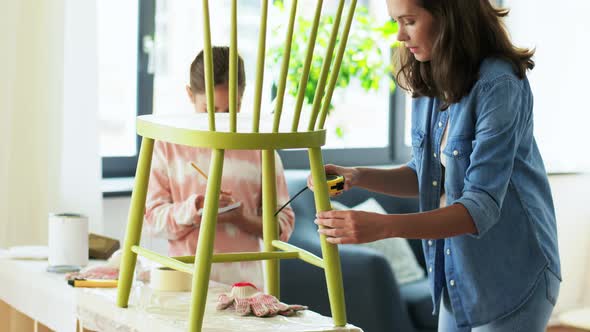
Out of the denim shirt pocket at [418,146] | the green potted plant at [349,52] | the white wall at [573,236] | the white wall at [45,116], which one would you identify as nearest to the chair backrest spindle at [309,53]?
the denim shirt pocket at [418,146]

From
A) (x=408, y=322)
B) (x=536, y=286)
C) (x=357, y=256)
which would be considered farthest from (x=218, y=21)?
(x=536, y=286)

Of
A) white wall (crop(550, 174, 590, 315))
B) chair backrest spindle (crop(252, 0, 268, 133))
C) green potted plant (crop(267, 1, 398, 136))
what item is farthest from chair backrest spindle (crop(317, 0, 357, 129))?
white wall (crop(550, 174, 590, 315))

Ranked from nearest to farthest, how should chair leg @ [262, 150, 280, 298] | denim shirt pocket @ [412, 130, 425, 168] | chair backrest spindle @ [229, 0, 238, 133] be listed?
chair backrest spindle @ [229, 0, 238, 133], chair leg @ [262, 150, 280, 298], denim shirt pocket @ [412, 130, 425, 168]

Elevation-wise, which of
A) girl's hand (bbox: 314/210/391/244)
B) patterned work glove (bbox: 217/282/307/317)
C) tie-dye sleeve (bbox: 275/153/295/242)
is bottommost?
patterned work glove (bbox: 217/282/307/317)

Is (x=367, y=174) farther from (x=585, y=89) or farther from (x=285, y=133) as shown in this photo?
(x=585, y=89)

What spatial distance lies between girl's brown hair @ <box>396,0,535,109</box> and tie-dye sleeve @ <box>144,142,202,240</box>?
707 mm

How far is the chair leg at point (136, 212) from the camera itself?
1.53m

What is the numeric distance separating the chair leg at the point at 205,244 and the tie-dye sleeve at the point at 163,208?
0.77 meters

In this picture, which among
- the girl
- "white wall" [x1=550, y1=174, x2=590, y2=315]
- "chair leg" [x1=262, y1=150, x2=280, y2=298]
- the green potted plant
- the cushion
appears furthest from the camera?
"white wall" [x1=550, y1=174, x2=590, y2=315]

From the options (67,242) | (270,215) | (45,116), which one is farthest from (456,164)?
(45,116)

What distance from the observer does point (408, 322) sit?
3.70 m

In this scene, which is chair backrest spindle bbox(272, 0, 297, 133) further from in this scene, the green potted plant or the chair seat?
the green potted plant

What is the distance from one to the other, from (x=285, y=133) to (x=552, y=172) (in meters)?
4.14

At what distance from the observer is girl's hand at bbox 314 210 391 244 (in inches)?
54.3
